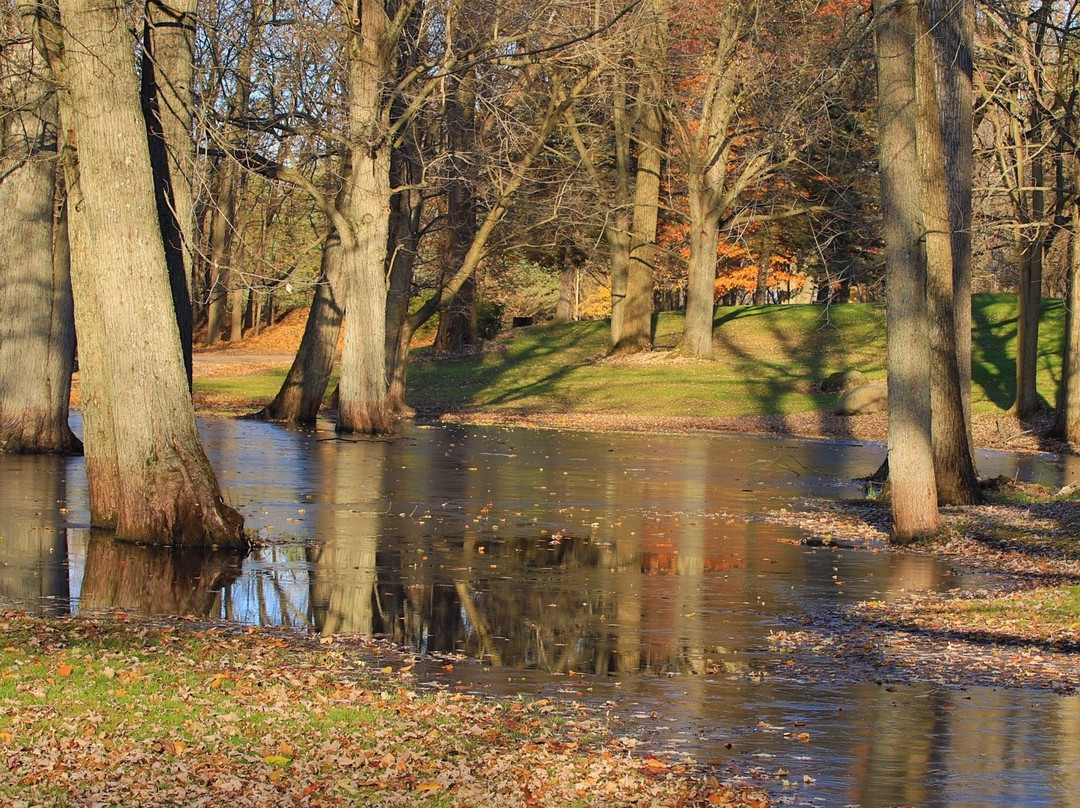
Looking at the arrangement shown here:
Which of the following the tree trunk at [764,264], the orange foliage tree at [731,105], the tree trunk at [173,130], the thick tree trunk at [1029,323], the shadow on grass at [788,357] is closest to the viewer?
the tree trunk at [173,130]

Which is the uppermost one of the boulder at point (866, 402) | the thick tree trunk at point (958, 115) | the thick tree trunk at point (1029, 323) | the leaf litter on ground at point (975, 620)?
the thick tree trunk at point (958, 115)

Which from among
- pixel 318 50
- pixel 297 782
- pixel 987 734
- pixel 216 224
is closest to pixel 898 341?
pixel 987 734

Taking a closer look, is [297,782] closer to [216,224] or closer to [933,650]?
[933,650]

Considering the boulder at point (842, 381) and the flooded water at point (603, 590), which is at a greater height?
the boulder at point (842, 381)

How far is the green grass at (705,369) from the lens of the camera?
3616 centimetres

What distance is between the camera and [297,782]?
5.93 metres

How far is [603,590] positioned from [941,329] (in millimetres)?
7695

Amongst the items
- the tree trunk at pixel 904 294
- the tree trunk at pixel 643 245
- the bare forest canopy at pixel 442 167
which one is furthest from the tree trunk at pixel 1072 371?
the tree trunk at pixel 643 245

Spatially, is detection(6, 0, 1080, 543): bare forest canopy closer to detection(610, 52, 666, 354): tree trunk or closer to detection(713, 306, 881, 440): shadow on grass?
detection(610, 52, 666, 354): tree trunk

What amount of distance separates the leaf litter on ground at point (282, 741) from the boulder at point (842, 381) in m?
30.1

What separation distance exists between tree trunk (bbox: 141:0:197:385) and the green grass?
18.6 meters

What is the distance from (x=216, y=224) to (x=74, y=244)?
121 ft

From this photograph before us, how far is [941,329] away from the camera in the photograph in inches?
683

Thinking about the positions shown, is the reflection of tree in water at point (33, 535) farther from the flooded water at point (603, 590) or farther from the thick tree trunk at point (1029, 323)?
the thick tree trunk at point (1029, 323)
